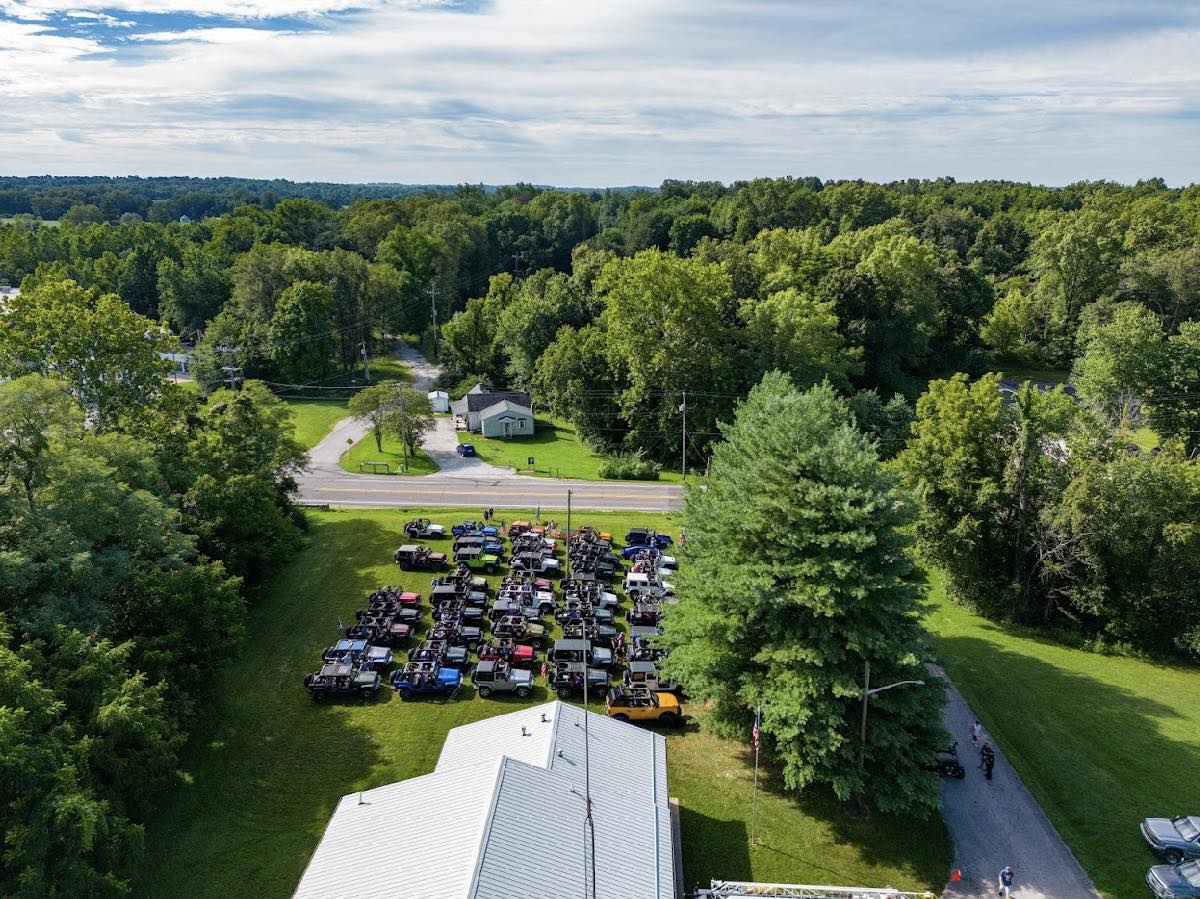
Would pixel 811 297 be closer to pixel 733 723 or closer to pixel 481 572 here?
pixel 481 572

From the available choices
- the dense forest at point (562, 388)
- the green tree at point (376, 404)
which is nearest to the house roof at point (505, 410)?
the dense forest at point (562, 388)

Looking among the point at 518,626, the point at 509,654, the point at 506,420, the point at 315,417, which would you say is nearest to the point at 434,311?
the point at 315,417

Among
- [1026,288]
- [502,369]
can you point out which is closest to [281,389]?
[502,369]

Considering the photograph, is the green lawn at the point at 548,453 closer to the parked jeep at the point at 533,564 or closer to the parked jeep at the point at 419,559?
the parked jeep at the point at 533,564

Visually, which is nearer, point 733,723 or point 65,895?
point 65,895

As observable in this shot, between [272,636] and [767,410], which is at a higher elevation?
[767,410]

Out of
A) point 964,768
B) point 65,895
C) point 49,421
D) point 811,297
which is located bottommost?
point 964,768
